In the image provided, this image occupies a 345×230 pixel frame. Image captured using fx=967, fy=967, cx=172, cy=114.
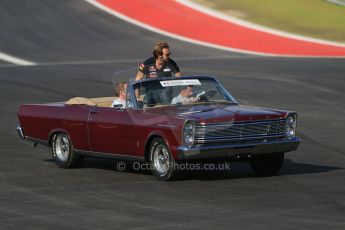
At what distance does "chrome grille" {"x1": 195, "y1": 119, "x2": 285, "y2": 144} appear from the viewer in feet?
37.8

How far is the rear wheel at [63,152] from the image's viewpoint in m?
13.5

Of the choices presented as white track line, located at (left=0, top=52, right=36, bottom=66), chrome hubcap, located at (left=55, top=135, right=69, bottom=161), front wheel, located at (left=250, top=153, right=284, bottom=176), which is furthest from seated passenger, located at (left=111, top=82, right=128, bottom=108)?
white track line, located at (left=0, top=52, right=36, bottom=66)

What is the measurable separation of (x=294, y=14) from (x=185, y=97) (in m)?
28.0

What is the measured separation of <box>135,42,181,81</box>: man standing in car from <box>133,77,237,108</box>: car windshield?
3.27 ft

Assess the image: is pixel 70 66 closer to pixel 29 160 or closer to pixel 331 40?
pixel 331 40

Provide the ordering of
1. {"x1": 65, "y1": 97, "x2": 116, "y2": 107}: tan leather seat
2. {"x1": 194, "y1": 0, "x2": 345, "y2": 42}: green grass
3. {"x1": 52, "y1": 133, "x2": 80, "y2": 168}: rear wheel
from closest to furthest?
{"x1": 52, "y1": 133, "x2": 80, "y2": 168}: rear wheel
{"x1": 65, "y1": 97, "x2": 116, "y2": 107}: tan leather seat
{"x1": 194, "y1": 0, "x2": 345, "y2": 42}: green grass

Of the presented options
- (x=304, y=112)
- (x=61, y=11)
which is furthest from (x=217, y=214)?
(x=61, y=11)

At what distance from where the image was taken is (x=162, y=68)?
46.1ft

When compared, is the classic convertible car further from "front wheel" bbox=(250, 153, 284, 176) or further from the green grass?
the green grass

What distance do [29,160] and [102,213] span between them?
489cm

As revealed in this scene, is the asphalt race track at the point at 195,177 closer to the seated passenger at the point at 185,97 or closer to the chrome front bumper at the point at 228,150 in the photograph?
the chrome front bumper at the point at 228,150

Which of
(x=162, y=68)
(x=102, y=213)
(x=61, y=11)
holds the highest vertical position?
(x=61, y=11)

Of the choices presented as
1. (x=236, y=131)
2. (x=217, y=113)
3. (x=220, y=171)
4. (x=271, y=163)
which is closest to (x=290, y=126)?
(x=271, y=163)

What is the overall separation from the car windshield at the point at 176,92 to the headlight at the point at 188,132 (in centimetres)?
117
